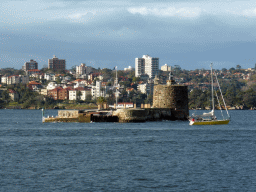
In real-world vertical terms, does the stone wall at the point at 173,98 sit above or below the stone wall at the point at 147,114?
above

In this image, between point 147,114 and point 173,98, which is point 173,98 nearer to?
point 173,98

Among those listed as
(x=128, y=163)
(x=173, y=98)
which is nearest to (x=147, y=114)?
(x=173, y=98)

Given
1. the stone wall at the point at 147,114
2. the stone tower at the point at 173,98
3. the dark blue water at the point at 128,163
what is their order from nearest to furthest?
1. the dark blue water at the point at 128,163
2. the stone wall at the point at 147,114
3. the stone tower at the point at 173,98

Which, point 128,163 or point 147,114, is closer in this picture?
point 128,163

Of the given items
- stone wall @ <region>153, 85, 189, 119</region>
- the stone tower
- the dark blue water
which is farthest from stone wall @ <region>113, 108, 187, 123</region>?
the dark blue water

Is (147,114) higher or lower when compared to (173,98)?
lower

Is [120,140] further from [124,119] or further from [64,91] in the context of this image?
[64,91]

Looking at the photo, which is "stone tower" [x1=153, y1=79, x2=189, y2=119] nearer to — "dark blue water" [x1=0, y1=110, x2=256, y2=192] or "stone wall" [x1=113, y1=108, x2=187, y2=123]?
"stone wall" [x1=113, y1=108, x2=187, y2=123]

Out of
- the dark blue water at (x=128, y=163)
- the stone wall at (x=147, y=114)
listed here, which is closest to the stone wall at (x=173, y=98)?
the stone wall at (x=147, y=114)

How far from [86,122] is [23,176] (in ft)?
125

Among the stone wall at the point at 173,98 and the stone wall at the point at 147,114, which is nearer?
the stone wall at the point at 147,114

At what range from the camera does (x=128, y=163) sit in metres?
28.1

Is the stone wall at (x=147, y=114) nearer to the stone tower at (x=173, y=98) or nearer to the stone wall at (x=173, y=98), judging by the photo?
the stone tower at (x=173, y=98)

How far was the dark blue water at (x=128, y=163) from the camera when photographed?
2244 cm
